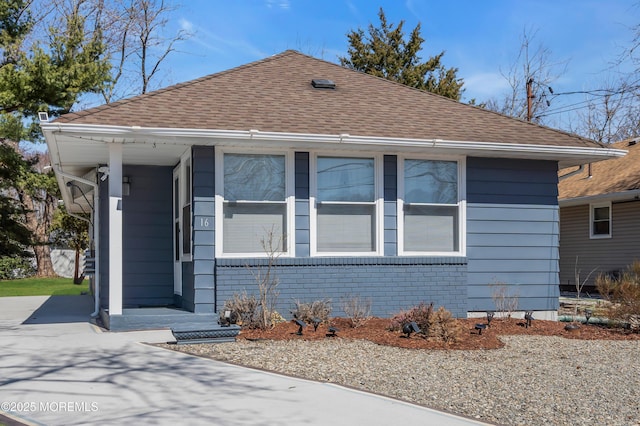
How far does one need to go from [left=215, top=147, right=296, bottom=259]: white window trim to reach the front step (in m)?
1.78

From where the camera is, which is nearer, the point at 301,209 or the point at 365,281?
the point at 301,209

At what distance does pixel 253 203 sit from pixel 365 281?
6.92ft

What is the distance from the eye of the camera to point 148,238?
1149 cm

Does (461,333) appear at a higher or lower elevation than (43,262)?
higher

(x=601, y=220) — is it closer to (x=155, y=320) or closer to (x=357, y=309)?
(x=357, y=309)

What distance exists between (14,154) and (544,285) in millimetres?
19750

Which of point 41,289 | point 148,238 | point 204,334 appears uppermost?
point 148,238

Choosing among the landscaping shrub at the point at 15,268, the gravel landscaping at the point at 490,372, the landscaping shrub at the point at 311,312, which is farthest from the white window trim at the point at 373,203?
the landscaping shrub at the point at 15,268

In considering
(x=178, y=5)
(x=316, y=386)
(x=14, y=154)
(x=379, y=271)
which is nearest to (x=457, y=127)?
(x=379, y=271)

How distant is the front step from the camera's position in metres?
7.93

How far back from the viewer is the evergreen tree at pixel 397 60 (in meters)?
29.1

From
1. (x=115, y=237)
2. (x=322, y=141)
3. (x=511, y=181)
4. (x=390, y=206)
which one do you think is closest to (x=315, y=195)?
(x=322, y=141)

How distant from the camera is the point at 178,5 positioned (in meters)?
31.4

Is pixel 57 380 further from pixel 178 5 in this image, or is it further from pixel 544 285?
pixel 178 5
